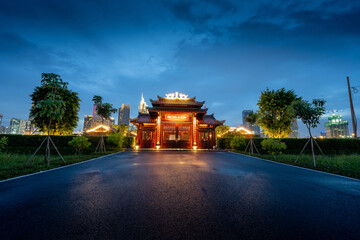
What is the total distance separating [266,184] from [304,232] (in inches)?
93.6

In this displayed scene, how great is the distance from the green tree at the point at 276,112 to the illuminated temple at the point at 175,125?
289 inches

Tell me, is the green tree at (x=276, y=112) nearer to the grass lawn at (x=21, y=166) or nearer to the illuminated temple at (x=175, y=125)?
the illuminated temple at (x=175, y=125)

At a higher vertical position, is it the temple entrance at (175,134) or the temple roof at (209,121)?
the temple roof at (209,121)

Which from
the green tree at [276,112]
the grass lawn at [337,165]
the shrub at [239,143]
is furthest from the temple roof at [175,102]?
the grass lawn at [337,165]

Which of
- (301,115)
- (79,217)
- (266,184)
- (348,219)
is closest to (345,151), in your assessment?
(301,115)

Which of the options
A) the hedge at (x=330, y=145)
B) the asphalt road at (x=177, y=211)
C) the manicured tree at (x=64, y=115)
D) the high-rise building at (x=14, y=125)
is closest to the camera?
the asphalt road at (x=177, y=211)

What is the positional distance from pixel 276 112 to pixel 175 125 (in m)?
15.0

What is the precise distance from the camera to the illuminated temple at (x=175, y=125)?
20.2m

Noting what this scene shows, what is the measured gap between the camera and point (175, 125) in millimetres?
21234

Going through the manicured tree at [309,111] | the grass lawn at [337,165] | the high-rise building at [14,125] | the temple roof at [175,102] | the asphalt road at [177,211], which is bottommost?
the grass lawn at [337,165]

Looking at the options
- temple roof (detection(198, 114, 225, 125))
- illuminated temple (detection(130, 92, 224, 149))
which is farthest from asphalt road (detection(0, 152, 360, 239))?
temple roof (detection(198, 114, 225, 125))

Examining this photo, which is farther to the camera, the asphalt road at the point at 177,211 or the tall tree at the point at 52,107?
the tall tree at the point at 52,107

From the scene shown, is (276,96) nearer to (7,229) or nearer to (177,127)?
(177,127)

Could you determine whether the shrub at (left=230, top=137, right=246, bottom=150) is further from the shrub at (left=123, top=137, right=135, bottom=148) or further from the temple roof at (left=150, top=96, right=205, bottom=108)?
the shrub at (left=123, top=137, right=135, bottom=148)
